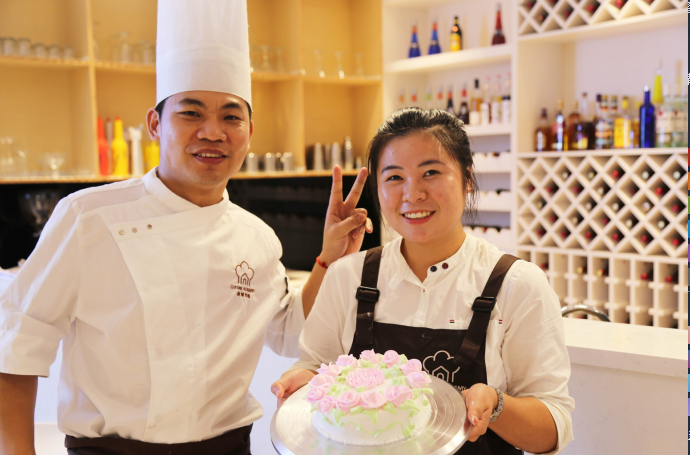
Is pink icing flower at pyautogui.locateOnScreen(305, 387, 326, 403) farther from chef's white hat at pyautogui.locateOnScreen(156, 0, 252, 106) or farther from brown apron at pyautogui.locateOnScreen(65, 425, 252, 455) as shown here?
chef's white hat at pyautogui.locateOnScreen(156, 0, 252, 106)

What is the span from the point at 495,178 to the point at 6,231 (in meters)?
2.90

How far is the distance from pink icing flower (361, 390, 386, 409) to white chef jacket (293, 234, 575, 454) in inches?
10.4

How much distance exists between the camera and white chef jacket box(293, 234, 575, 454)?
3.85 feet

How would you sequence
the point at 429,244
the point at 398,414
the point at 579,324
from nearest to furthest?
the point at 398,414 < the point at 429,244 < the point at 579,324

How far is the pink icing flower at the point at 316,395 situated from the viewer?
1.05 metres

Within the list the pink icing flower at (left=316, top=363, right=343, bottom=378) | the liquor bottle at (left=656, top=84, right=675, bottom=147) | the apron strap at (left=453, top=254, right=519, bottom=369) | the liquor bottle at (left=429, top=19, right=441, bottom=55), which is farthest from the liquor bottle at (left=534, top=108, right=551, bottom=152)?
the pink icing flower at (left=316, top=363, right=343, bottom=378)

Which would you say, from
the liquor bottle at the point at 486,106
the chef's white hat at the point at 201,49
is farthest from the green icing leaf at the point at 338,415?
the liquor bottle at the point at 486,106

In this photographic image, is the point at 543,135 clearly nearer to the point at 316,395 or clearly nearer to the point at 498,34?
the point at 498,34

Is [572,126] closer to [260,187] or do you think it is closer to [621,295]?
[621,295]

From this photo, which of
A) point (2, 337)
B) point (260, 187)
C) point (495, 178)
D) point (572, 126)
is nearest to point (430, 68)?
point (495, 178)

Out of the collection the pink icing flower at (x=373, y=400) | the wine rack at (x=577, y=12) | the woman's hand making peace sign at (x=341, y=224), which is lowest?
the pink icing flower at (x=373, y=400)

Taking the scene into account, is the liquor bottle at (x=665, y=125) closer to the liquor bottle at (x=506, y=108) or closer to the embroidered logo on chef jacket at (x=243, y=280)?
the liquor bottle at (x=506, y=108)

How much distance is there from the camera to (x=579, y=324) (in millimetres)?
1743

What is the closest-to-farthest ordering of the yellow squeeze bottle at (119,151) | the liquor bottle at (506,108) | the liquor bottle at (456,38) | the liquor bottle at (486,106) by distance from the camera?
1. the yellow squeeze bottle at (119,151)
2. the liquor bottle at (506,108)
3. the liquor bottle at (486,106)
4. the liquor bottle at (456,38)
